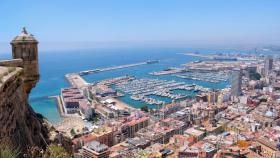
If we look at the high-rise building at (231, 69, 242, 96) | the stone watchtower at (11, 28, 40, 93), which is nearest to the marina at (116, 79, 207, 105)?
the high-rise building at (231, 69, 242, 96)

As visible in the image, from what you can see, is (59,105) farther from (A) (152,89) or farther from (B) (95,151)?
(B) (95,151)

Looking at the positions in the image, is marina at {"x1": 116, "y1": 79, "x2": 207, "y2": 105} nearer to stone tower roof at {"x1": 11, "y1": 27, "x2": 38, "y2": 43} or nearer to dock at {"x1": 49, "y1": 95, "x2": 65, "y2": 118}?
dock at {"x1": 49, "y1": 95, "x2": 65, "y2": 118}

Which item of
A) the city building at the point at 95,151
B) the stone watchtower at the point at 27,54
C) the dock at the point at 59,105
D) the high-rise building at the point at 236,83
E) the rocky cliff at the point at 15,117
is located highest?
the stone watchtower at the point at 27,54

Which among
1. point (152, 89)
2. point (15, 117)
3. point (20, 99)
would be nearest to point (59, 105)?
point (152, 89)

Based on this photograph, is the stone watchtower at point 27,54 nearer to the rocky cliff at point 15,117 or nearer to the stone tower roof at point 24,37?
the stone tower roof at point 24,37

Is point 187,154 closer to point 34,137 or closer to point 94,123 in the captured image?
point 94,123

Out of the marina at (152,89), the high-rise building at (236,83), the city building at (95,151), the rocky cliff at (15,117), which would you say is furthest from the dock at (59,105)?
the rocky cliff at (15,117)
